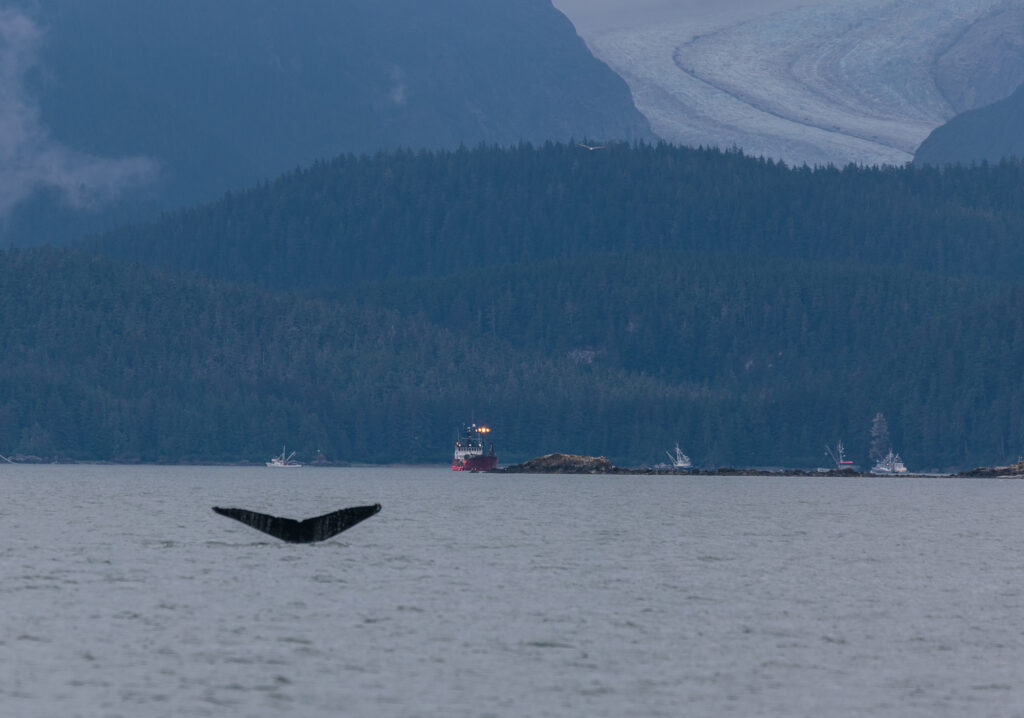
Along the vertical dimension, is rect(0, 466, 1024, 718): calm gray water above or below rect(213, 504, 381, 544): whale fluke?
below

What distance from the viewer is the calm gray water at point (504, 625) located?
54.7m

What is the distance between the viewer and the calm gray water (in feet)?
179

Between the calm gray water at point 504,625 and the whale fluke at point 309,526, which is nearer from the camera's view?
the calm gray water at point 504,625

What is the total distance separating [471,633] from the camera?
68.4 metres

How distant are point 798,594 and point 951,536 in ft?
184

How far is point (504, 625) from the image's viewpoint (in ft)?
233

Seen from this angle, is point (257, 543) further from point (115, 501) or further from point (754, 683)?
point (115, 501)

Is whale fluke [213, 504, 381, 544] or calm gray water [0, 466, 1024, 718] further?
whale fluke [213, 504, 381, 544]

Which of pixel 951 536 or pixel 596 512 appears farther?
pixel 596 512

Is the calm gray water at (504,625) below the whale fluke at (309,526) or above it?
below

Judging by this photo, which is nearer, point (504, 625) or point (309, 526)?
point (504, 625)

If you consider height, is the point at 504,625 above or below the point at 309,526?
below

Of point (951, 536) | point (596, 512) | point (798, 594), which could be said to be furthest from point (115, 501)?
point (798, 594)

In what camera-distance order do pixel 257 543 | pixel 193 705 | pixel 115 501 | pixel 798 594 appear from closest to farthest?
pixel 193 705, pixel 798 594, pixel 257 543, pixel 115 501
